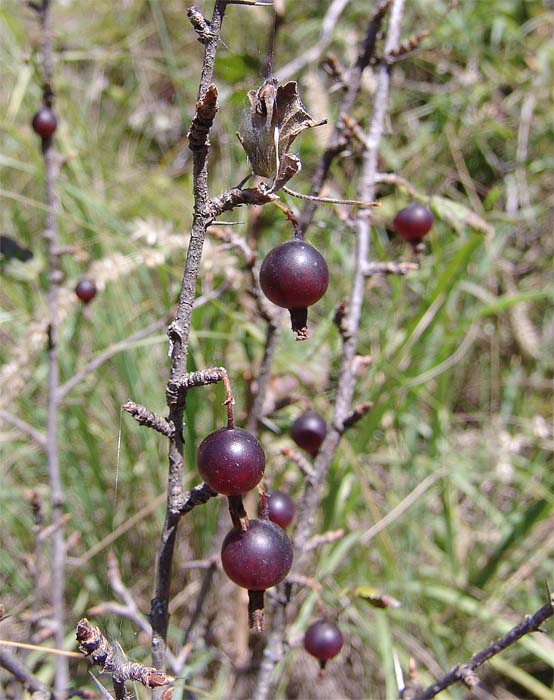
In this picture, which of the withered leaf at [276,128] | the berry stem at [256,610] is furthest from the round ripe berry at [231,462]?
the withered leaf at [276,128]

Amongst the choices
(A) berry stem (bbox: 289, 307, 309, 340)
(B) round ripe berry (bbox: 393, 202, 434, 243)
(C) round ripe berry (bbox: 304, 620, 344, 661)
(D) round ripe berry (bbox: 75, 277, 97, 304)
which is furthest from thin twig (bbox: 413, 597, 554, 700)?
(D) round ripe berry (bbox: 75, 277, 97, 304)

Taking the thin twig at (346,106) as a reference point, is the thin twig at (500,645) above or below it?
below

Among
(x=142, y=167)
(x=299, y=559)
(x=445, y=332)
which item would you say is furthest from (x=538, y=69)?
(x=299, y=559)

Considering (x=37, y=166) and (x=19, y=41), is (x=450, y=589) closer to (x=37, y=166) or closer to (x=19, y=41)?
(x=37, y=166)

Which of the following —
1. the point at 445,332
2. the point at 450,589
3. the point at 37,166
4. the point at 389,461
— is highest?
the point at 37,166

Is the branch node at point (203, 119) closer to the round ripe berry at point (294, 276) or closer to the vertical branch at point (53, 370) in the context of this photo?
the round ripe berry at point (294, 276)

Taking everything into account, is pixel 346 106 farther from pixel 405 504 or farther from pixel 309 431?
pixel 405 504

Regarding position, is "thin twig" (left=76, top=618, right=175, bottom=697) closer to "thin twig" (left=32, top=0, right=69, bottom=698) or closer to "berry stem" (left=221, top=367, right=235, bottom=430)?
"berry stem" (left=221, top=367, right=235, bottom=430)
